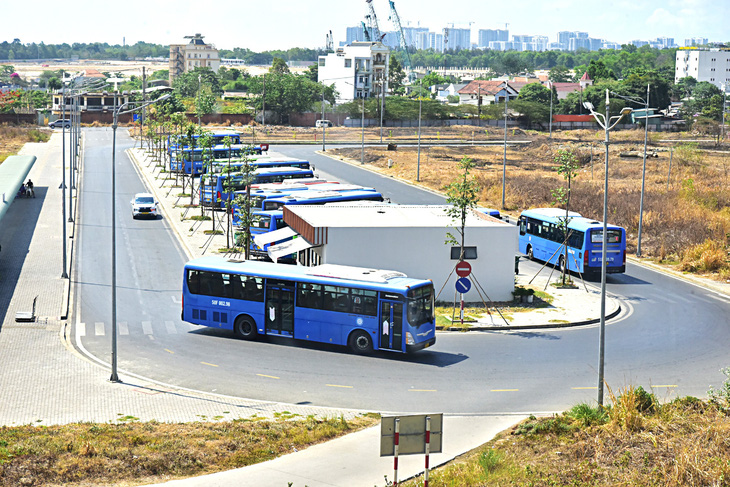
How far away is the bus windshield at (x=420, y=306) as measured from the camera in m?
28.4

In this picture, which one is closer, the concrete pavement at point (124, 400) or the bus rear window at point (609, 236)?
the concrete pavement at point (124, 400)

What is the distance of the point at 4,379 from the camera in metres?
25.7

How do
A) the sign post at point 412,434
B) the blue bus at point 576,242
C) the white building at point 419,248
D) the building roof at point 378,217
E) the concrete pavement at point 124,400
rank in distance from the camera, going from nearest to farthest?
the sign post at point 412,434, the concrete pavement at point 124,400, the white building at point 419,248, the building roof at point 378,217, the blue bus at point 576,242

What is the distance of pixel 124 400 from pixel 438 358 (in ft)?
34.9

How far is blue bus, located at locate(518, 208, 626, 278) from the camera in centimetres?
4172

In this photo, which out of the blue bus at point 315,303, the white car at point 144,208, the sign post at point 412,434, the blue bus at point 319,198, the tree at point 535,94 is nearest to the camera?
the sign post at point 412,434

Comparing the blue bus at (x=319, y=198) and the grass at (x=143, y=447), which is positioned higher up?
the blue bus at (x=319, y=198)

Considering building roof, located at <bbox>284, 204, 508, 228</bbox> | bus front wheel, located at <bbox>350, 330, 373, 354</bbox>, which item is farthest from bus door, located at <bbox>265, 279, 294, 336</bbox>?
building roof, located at <bbox>284, 204, 508, 228</bbox>

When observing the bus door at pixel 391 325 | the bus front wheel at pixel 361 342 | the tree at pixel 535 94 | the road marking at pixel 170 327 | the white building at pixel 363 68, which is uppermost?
the white building at pixel 363 68

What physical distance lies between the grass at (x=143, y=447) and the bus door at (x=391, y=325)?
6.57 m

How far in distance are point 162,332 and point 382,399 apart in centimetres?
1093

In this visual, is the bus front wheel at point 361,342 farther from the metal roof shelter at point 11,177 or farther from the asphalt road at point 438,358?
the metal roof shelter at point 11,177

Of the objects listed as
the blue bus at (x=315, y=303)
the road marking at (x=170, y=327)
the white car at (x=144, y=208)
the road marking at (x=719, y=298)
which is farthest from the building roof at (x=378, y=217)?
the white car at (x=144, y=208)

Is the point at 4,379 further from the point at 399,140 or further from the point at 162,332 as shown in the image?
the point at 399,140
